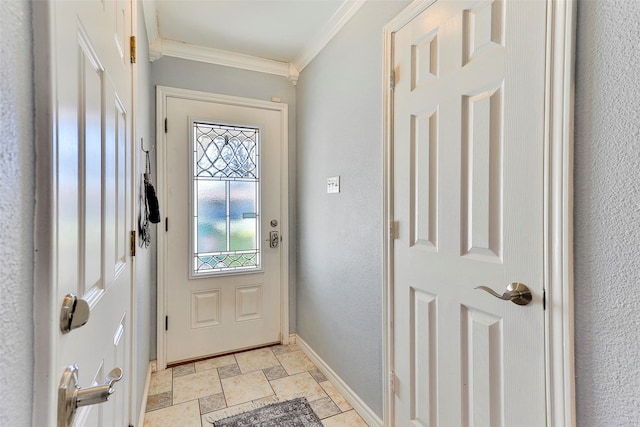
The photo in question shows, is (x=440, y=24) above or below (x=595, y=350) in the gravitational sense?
above

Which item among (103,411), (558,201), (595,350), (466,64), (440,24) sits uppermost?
(440,24)

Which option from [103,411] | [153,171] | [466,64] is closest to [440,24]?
[466,64]

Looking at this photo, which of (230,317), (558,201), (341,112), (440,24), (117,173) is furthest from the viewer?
(230,317)

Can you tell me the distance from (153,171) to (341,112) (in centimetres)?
146

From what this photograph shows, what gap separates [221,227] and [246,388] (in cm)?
121

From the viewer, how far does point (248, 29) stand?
223 cm

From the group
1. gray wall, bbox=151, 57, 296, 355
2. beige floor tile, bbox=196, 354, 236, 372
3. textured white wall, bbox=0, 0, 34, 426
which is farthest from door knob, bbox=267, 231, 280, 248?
textured white wall, bbox=0, 0, 34, 426

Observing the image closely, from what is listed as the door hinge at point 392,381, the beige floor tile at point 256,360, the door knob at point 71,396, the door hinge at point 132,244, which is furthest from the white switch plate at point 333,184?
the door knob at point 71,396

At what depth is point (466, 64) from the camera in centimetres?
114

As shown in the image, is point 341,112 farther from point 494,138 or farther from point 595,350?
point 595,350

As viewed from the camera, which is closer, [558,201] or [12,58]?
[12,58]

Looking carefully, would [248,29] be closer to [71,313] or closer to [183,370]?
[71,313]

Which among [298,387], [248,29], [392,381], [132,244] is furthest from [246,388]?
[248,29]

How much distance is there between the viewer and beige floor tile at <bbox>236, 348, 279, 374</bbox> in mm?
2396
